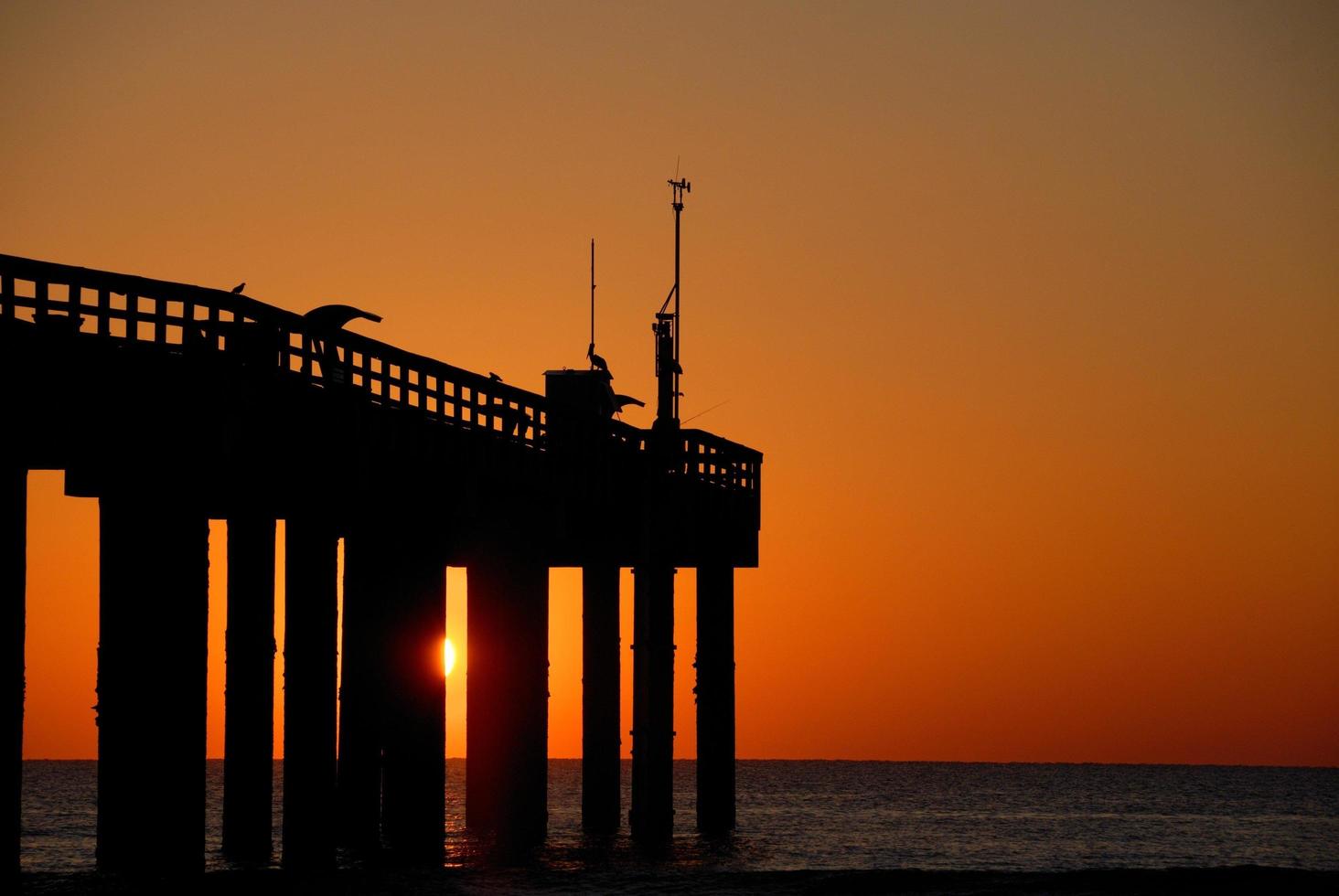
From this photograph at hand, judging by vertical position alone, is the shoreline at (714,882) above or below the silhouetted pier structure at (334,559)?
below

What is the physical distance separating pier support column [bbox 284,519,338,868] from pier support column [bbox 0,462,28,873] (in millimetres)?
7762

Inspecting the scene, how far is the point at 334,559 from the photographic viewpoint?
107 feet

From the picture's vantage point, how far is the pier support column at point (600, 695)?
49606 mm

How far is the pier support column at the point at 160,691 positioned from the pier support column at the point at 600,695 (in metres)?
23.0

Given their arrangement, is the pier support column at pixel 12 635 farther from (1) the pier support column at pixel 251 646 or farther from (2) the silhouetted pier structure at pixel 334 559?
(1) the pier support column at pixel 251 646

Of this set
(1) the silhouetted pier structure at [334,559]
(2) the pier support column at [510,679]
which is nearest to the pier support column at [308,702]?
(1) the silhouetted pier structure at [334,559]

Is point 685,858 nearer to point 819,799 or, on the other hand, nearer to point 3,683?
point 3,683

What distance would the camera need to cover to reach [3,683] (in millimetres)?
23266

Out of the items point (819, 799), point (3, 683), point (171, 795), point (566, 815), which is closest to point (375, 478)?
point (171, 795)

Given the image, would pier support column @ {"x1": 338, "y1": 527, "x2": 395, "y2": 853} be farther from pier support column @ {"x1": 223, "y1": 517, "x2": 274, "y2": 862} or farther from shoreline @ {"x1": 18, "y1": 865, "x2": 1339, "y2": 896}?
shoreline @ {"x1": 18, "y1": 865, "x2": 1339, "y2": 896}

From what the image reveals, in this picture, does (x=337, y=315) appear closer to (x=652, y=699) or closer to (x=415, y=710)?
(x=415, y=710)

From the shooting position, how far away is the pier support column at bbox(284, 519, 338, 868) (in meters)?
31.4

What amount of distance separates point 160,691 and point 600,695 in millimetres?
24462

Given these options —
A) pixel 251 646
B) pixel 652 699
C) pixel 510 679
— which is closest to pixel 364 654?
pixel 251 646
